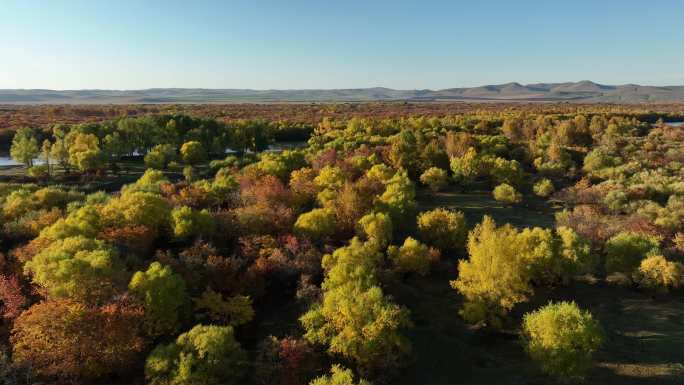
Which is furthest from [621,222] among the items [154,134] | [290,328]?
[154,134]

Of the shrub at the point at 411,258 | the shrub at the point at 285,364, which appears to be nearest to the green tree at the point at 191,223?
the shrub at the point at 411,258

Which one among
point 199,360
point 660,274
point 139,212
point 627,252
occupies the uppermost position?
point 139,212

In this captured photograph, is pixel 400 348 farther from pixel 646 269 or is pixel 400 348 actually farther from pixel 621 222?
pixel 621 222

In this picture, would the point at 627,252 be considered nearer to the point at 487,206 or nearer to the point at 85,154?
the point at 487,206

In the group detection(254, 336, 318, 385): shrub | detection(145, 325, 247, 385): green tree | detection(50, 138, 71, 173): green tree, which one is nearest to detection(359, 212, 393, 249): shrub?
detection(254, 336, 318, 385): shrub

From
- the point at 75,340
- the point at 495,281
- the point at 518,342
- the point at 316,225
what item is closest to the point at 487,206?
the point at 316,225

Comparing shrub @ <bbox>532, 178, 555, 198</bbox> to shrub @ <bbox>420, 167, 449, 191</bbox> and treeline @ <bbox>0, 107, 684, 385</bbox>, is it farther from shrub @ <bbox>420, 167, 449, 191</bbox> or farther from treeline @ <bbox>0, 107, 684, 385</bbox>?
shrub @ <bbox>420, 167, 449, 191</bbox>
